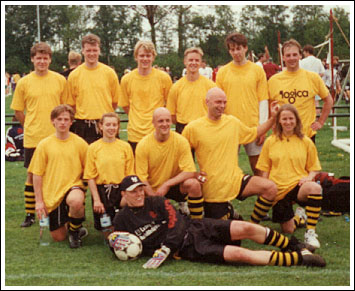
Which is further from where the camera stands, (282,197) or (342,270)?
(282,197)

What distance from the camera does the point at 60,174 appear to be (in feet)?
18.3

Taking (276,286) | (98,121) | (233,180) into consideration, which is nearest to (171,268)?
(276,286)

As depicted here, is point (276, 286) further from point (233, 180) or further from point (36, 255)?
point (36, 255)

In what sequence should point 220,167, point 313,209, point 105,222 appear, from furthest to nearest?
point 220,167
point 105,222
point 313,209

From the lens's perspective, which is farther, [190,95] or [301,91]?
[190,95]

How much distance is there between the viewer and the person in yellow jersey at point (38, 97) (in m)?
6.12

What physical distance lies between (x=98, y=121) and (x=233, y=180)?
1.78 meters

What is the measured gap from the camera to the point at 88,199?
7766 mm

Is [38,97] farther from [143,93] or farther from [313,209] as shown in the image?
[313,209]

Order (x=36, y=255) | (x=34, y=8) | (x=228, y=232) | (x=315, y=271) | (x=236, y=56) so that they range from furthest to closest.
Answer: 1. (x=34, y=8)
2. (x=236, y=56)
3. (x=36, y=255)
4. (x=228, y=232)
5. (x=315, y=271)

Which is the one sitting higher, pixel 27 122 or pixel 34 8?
pixel 34 8

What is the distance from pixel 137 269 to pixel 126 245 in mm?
307

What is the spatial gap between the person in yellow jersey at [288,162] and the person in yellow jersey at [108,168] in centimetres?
145

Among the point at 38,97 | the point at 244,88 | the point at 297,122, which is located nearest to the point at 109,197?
the point at 38,97
